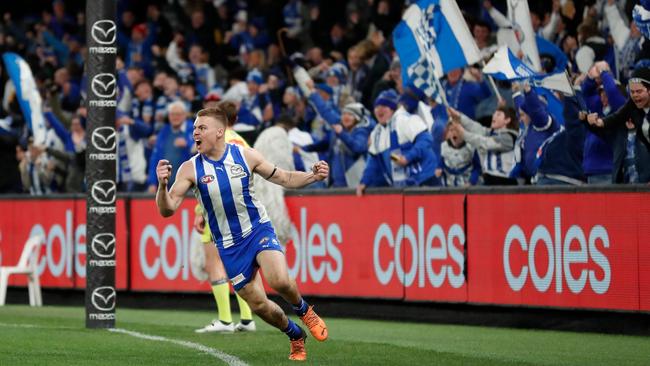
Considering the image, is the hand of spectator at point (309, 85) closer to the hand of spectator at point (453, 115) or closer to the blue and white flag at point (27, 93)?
the hand of spectator at point (453, 115)

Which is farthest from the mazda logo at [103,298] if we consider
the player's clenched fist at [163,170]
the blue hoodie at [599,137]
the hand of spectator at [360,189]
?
the blue hoodie at [599,137]

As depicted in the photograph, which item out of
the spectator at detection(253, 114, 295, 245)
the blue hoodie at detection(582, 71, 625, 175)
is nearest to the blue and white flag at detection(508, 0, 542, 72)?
the blue hoodie at detection(582, 71, 625, 175)

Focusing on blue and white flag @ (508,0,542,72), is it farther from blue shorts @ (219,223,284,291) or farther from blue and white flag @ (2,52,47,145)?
blue and white flag @ (2,52,47,145)

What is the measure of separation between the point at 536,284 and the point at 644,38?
2.94 m

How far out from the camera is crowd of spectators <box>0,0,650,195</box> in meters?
16.5

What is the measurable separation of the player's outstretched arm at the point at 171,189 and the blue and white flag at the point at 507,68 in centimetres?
492

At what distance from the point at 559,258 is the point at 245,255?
482cm

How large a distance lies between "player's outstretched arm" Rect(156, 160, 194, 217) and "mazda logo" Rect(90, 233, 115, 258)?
367 centimetres

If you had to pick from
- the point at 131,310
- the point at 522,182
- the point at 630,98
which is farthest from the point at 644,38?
the point at 131,310

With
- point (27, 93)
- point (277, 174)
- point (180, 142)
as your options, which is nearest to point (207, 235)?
point (277, 174)

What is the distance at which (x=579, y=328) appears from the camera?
15.8m

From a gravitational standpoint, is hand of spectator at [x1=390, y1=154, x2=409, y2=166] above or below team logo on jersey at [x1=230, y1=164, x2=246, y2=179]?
above

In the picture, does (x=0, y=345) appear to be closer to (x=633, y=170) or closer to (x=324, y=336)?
(x=324, y=336)

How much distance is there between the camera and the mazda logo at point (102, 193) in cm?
1573
